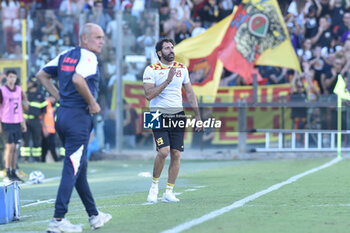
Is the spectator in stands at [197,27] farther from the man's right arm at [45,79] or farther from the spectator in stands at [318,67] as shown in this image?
the man's right arm at [45,79]

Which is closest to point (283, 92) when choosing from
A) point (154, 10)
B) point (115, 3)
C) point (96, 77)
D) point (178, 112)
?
point (154, 10)

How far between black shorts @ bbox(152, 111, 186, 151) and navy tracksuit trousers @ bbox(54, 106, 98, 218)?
2.57 meters

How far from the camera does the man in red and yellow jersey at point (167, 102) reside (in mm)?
10102

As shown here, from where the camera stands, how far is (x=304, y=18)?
23078 millimetres

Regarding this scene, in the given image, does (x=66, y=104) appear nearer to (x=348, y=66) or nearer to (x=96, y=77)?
(x=96, y=77)

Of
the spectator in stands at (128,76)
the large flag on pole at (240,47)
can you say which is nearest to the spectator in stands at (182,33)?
the large flag on pole at (240,47)

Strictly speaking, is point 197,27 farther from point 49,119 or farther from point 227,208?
point 227,208

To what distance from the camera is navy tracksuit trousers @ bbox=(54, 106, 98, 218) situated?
24.2 ft

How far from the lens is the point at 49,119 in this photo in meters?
22.3

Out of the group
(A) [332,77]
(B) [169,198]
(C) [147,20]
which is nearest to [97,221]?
(B) [169,198]

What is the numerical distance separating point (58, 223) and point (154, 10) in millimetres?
15294

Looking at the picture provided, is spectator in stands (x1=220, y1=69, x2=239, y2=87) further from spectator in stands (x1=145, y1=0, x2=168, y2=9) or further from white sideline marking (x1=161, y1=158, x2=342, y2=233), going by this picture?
white sideline marking (x1=161, y1=158, x2=342, y2=233)

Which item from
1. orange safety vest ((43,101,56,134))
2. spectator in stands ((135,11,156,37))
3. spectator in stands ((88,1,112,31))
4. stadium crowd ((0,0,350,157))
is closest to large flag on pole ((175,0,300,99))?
stadium crowd ((0,0,350,157))

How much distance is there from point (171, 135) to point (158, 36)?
1247cm
